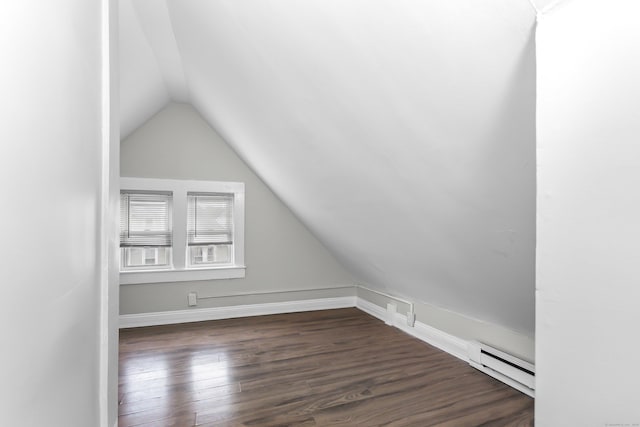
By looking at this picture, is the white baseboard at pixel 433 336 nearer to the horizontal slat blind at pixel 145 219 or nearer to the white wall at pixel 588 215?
the white wall at pixel 588 215

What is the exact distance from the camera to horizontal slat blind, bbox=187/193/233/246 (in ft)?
12.5

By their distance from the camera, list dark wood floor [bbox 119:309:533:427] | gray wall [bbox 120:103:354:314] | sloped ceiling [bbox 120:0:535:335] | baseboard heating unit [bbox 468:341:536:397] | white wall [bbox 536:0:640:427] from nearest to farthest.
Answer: white wall [bbox 536:0:640:427], sloped ceiling [bbox 120:0:535:335], dark wood floor [bbox 119:309:533:427], baseboard heating unit [bbox 468:341:536:397], gray wall [bbox 120:103:354:314]

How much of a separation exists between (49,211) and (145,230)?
10.0 ft

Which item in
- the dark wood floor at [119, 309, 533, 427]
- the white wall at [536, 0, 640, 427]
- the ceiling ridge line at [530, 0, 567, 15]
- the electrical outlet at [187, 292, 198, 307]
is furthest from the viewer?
the electrical outlet at [187, 292, 198, 307]

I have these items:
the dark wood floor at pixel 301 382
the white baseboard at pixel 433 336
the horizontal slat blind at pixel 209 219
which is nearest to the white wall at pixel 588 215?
the dark wood floor at pixel 301 382

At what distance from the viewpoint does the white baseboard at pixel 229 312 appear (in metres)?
3.46

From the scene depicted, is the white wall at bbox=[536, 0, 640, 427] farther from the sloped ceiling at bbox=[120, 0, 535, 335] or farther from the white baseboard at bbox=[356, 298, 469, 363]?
the white baseboard at bbox=[356, 298, 469, 363]

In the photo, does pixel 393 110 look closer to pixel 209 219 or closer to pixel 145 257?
pixel 209 219

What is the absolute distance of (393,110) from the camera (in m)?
1.52

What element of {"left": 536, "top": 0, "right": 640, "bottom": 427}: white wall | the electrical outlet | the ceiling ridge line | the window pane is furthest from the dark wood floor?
the ceiling ridge line

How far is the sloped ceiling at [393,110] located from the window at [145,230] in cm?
94

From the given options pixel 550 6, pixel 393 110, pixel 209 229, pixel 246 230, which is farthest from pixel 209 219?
pixel 550 6

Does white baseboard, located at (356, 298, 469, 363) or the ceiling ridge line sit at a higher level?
the ceiling ridge line

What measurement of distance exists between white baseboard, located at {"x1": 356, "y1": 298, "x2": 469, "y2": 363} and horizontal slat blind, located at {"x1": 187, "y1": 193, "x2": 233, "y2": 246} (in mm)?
2101
